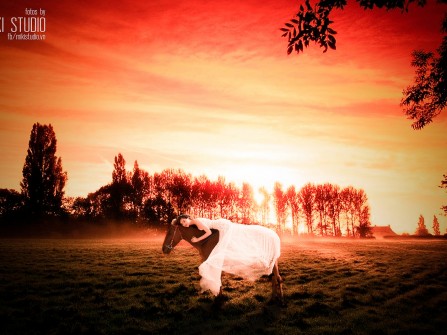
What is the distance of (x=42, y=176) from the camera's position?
5422cm

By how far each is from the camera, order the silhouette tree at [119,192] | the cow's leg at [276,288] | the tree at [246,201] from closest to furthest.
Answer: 1. the cow's leg at [276,288]
2. the silhouette tree at [119,192]
3. the tree at [246,201]

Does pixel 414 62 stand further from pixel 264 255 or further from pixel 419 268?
pixel 264 255

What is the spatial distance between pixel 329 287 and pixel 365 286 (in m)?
1.34

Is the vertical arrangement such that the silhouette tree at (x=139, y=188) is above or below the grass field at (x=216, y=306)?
above

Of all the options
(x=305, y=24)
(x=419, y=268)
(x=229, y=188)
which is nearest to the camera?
(x=305, y=24)

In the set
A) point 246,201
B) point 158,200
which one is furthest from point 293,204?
point 158,200

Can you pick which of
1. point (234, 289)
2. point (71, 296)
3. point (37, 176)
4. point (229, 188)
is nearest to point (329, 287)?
point (234, 289)

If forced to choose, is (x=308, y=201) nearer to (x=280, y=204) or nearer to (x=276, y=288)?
(x=280, y=204)

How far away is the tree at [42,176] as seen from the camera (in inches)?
2074

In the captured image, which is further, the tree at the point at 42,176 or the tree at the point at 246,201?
the tree at the point at 246,201

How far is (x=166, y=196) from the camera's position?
235 ft

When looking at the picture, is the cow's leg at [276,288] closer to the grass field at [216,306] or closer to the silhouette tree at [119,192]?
the grass field at [216,306]

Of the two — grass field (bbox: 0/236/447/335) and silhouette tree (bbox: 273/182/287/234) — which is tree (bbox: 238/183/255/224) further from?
grass field (bbox: 0/236/447/335)

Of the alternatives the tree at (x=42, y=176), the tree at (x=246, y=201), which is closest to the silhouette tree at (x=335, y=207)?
the tree at (x=246, y=201)
